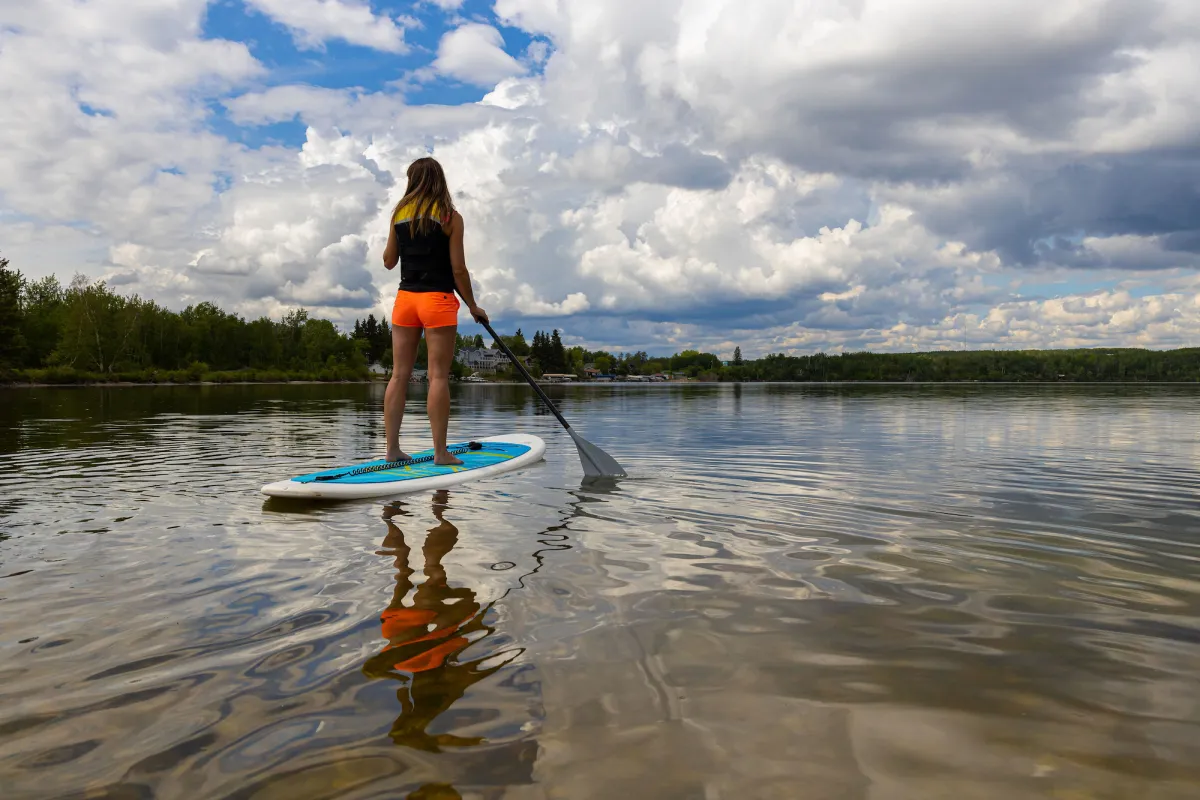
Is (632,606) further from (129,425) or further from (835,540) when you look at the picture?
(129,425)

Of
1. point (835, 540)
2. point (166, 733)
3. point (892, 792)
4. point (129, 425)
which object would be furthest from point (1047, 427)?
point (129, 425)

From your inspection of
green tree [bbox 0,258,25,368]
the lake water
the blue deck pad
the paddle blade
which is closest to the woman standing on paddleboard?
the blue deck pad

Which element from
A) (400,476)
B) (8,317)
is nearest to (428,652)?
(400,476)

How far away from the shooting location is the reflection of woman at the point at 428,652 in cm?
235

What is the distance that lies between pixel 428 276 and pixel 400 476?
2286 mm

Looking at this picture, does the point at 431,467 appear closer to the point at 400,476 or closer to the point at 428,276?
the point at 400,476

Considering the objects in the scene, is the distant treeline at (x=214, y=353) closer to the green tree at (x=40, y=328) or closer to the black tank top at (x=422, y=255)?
the green tree at (x=40, y=328)

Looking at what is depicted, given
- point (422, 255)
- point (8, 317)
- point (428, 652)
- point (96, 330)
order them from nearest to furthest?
1. point (428, 652)
2. point (422, 255)
3. point (8, 317)
4. point (96, 330)

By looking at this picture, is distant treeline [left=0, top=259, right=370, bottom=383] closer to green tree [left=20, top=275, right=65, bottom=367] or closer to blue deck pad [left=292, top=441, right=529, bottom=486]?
green tree [left=20, top=275, right=65, bottom=367]

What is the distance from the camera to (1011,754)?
2168 mm

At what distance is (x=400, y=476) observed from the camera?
7336 millimetres

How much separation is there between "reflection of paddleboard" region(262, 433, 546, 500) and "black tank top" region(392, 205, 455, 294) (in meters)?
2.07

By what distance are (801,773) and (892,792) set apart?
252mm

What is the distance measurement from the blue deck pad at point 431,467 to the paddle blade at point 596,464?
1127 millimetres
